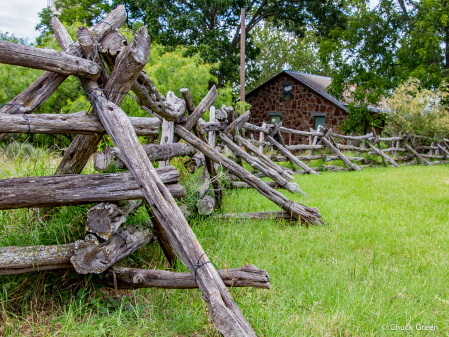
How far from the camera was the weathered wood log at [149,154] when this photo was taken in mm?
2928

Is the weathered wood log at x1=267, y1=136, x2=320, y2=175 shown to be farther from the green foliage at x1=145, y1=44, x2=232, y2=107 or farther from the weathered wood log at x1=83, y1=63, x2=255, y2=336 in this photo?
the weathered wood log at x1=83, y1=63, x2=255, y2=336

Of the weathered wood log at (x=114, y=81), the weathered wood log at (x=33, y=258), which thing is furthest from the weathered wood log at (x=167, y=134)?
the weathered wood log at (x=33, y=258)

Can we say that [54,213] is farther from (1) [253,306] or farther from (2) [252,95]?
Result: (2) [252,95]

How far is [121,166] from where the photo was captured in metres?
3.09

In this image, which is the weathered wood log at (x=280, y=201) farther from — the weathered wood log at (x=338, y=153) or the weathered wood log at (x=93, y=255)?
the weathered wood log at (x=338, y=153)

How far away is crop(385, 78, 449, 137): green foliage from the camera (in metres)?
14.2

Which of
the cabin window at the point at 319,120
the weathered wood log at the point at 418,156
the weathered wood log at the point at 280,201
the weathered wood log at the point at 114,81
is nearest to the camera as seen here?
the weathered wood log at the point at 114,81

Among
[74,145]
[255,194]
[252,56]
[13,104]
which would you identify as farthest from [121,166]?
[252,56]

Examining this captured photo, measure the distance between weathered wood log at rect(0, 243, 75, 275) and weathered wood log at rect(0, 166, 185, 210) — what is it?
311 mm

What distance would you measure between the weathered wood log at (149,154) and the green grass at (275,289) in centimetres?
43

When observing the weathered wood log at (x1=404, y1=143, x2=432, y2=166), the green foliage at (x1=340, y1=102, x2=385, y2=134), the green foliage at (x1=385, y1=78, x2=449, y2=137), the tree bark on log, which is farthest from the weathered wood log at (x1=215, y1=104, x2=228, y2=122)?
the green foliage at (x1=340, y1=102, x2=385, y2=134)

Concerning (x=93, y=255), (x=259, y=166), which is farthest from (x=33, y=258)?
(x=259, y=166)

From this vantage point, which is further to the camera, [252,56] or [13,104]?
[252,56]

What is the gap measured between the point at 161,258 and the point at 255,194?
376 centimetres
